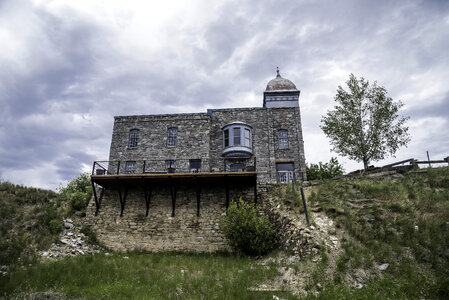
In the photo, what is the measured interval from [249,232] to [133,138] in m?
14.6

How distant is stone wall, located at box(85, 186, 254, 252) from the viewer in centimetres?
1608

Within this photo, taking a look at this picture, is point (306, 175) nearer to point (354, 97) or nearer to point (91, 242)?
point (354, 97)

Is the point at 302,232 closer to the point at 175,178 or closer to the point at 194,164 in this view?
the point at 175,178

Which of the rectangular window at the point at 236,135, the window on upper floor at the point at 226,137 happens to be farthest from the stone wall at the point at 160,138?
the rectangular window at the point at 236,135

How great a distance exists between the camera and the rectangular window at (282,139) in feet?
79.0

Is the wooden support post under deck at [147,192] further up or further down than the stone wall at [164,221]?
further up

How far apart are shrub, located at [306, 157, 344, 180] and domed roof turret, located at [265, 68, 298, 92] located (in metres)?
7.31

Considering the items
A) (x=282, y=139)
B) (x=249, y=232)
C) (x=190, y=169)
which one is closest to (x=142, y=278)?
(x=249, y=232)

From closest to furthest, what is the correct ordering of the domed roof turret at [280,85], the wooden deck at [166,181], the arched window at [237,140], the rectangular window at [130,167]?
the wooden deck at [166,181] < the arched window at [237,140] < the rectangular window at [130,167] < the domed roof turret at [280,85]

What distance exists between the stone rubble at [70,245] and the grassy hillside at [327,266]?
68cm

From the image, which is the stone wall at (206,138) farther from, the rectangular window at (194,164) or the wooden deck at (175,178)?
the wooden deck at (175,178)

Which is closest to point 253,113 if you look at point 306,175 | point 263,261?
point 306,175

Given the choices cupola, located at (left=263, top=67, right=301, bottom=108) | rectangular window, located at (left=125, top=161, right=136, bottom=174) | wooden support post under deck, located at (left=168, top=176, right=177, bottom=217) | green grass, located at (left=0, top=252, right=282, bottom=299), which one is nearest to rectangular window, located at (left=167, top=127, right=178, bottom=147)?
rectangular window, located at (left=125, top=161, right=136, bottom=174)

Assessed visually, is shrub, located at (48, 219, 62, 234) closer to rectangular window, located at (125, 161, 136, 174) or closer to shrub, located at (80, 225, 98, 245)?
shrub, located at (80, 225, 98, 245)
